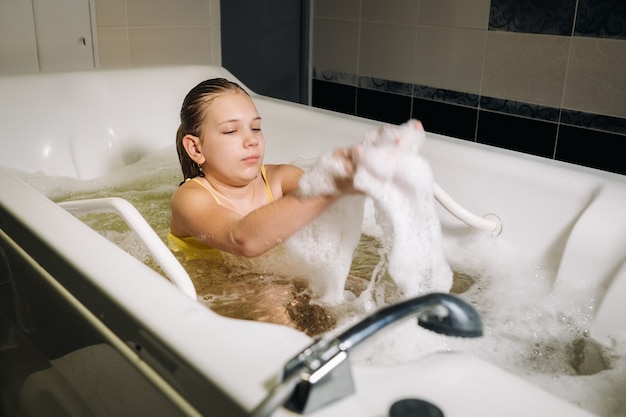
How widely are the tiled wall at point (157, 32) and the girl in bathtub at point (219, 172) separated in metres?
0.98

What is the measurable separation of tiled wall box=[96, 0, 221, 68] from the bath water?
2.77 ft

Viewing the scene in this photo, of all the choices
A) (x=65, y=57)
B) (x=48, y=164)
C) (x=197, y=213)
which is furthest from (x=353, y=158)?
(x=65, y=57)

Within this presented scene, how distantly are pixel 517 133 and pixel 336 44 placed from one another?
0.89 metres

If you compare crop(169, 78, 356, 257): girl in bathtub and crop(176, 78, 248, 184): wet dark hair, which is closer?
crop(169, 78, 356, 257): girl in bathtub

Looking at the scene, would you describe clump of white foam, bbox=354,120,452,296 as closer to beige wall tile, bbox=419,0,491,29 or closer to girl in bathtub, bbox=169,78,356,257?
girl in bathtub, bbox=169,78,356,257

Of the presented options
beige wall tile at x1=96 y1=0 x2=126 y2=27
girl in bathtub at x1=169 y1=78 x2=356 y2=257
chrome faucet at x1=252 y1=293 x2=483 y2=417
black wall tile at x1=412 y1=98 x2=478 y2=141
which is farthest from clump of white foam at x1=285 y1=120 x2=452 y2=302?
beige wall tile at x1=96 y1=0 x2=126 y2=27

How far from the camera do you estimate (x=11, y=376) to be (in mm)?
1179

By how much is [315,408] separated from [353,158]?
0.46m

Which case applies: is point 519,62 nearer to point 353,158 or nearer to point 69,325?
point 353,158

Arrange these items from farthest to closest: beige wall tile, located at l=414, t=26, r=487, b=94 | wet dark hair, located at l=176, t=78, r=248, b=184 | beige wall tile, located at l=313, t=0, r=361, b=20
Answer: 1. beige wall tile, located at l=313, t=0, r=361, b=20
2. beige wall tile, located at l=414, t=26, r=487, b=94
3. wet dark hair, located at l=176, t=78, r=248, b=184

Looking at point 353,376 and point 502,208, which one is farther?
point 502,208

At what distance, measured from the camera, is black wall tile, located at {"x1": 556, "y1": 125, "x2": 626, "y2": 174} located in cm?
172

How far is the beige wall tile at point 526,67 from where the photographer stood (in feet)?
5.96

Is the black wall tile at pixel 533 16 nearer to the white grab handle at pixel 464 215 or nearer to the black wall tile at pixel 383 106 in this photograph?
the black wall tile at pixel 383 106
